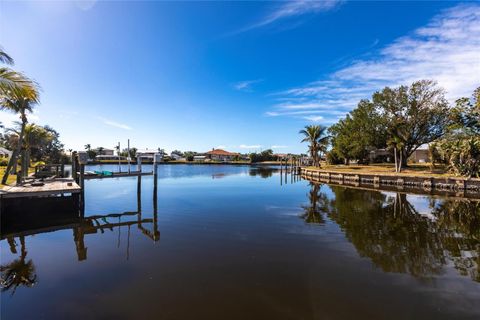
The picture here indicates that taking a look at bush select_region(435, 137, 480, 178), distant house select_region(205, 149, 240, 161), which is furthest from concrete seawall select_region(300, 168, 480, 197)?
distant house select_region(205, 149, 240, 161)

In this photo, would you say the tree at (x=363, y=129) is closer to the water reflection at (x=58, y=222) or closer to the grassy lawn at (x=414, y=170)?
the grassy lawn at (x=414, y=170)

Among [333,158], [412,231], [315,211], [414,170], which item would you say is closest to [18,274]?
[315,211]

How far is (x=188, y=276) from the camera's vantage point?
6.61 metres

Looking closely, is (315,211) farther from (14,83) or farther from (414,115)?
(414,115)

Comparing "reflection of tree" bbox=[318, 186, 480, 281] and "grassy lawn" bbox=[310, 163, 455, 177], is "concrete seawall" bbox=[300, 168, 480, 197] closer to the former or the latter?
"grassy lawn" bbox=[310, 163, 455, 177]

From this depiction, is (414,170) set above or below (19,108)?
below

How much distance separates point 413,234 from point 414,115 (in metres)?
32.9

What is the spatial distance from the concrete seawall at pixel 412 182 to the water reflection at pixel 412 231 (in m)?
6.26

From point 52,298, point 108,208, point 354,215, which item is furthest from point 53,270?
point 354,215

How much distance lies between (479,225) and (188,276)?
46.5 feet

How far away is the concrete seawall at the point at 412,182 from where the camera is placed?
78.3 feet

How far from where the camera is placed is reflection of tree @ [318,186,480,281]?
764 cm

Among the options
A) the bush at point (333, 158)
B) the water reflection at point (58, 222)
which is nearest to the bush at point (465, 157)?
the bush at point (333, 158)

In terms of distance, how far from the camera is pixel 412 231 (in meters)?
11.1
